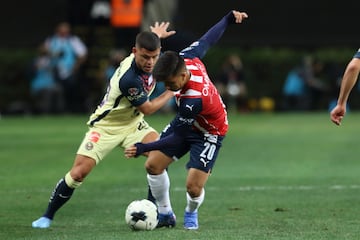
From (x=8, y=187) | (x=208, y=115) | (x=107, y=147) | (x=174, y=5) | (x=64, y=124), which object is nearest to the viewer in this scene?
(x=208, y=115)

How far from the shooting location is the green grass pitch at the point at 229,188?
10633 mm

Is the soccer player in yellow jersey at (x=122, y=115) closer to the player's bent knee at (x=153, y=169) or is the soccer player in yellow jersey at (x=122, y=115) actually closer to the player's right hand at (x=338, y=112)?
the player's bent knee at (x=153, y=169)

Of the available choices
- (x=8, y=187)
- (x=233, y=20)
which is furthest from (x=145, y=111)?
(x=8, y=187)

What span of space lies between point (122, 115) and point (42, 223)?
58.8 inches

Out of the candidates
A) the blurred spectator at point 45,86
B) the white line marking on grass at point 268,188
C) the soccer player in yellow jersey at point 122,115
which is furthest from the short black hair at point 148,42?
the blurred spectator at point 45,86

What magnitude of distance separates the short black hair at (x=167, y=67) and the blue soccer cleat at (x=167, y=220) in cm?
166

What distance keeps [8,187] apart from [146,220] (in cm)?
434

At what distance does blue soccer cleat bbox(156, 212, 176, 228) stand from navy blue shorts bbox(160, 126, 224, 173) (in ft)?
2.15

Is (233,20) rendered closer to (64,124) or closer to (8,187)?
(8,187)

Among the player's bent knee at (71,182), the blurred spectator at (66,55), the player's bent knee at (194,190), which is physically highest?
the player's bent knee at (194,190)

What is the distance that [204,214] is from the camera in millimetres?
11969

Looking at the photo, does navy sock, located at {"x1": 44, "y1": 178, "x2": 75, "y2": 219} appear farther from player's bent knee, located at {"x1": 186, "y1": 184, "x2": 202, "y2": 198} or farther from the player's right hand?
the player's right hand

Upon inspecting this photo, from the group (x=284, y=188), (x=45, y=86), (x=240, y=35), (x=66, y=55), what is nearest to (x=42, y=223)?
(x=284, y=188)

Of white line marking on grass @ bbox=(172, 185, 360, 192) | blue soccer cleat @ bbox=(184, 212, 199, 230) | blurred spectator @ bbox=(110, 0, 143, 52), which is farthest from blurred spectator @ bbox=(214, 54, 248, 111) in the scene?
blue soccer cleat @ bbox=(184, 212, 199, 230)
